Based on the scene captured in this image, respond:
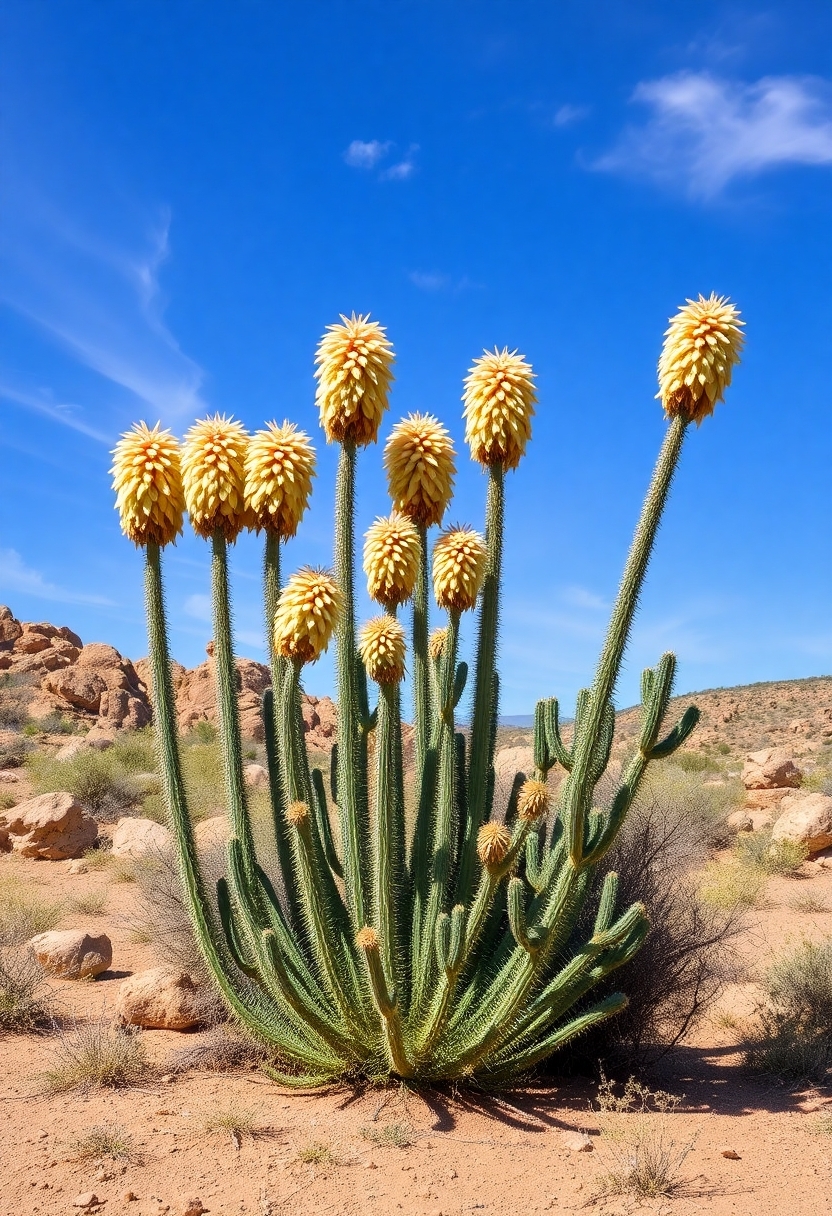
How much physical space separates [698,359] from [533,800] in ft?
9.10

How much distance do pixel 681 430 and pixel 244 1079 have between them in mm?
5443

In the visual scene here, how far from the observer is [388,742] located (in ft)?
20.1

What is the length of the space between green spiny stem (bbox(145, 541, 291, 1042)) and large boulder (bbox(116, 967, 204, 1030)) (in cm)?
188

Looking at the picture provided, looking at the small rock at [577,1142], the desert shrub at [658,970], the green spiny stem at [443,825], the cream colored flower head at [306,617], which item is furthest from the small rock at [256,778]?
the cream colored flower head at [306,617]

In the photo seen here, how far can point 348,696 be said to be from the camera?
624cm

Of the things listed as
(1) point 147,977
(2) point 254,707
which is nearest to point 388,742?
(1) point 147,977

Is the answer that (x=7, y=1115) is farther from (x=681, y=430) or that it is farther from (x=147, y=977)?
(x=681, y=430)

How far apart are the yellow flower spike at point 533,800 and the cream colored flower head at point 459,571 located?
1421 mm

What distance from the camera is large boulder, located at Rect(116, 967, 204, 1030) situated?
830cm

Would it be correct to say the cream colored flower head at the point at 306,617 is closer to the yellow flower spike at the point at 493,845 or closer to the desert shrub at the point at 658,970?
the yellow flower spike at the point at 493,845

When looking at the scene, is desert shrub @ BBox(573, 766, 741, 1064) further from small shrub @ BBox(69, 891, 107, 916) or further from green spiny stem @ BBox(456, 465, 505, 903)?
small shrub @ BBox(69, 891, 107, 916)

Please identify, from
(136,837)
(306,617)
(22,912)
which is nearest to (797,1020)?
(306,617)

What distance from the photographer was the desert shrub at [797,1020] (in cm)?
771

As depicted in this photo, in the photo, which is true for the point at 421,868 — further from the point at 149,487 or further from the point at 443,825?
the point at 149,487
